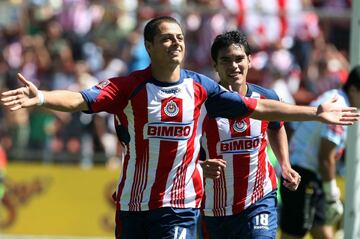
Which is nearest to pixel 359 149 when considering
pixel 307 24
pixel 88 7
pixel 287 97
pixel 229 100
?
pixel 229 100

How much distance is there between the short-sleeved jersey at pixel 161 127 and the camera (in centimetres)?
717

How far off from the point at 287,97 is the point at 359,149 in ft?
19.1

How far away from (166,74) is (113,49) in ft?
31.1

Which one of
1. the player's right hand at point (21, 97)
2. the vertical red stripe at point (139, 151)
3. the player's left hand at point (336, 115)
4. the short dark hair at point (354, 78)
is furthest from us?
the short dark hair at point (354, 78)

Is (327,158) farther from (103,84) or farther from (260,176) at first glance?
(103,84)

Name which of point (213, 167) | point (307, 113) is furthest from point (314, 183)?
point (307, 113)

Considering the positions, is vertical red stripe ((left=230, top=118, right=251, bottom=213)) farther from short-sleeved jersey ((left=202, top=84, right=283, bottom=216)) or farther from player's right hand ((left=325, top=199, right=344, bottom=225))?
player's right hand ((left=325, top=199, right=344, bottom=225))

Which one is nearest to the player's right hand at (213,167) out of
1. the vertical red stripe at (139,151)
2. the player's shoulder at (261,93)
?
the vertical red stripe at (139,151)

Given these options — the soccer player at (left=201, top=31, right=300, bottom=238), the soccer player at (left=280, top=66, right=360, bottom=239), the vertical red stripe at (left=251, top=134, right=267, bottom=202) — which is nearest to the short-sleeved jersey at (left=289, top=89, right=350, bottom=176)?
the soccer player at (left=280, top=66, right=360, bottom=239)

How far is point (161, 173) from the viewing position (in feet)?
23.7

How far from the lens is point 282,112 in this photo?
712 centimetres

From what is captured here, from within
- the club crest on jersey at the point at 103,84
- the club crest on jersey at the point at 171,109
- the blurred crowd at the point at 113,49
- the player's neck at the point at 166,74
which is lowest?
the club crest on jersey at the point at 171,109

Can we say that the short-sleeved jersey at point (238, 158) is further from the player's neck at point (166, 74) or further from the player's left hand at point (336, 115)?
the player's left hand at point (336, 115)

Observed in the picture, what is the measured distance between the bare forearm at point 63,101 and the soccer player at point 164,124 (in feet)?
0.64
